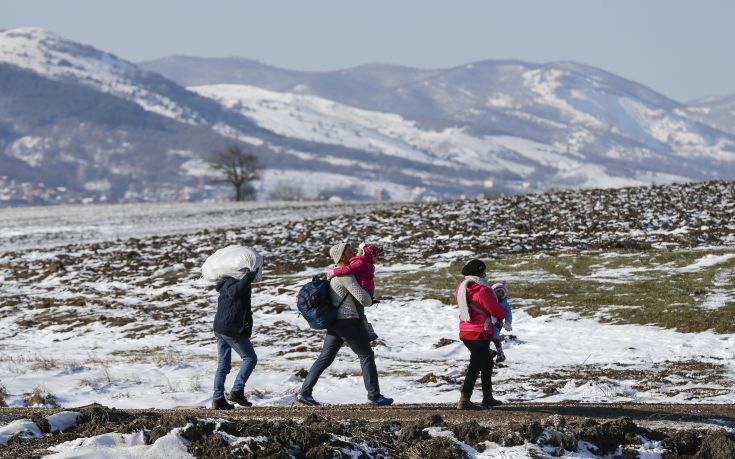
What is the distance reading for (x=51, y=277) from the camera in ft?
121

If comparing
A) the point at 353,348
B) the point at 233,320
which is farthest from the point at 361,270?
the point at 233,320

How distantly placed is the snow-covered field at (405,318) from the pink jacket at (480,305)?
2512 millimetres

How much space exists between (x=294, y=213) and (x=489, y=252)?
96.4 feet

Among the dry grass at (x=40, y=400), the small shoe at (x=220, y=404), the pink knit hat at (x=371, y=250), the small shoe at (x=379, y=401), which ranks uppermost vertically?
the pink knit hat at (x=371, y=250)

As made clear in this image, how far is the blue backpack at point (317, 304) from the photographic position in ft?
48.5

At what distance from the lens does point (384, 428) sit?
12.9 m

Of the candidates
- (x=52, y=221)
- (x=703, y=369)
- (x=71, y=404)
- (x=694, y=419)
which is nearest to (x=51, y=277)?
(x=71, y=404)

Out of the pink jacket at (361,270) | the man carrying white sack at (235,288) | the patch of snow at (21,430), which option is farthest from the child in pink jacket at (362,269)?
the patch of snow at (21,430)

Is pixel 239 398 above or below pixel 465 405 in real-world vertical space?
below

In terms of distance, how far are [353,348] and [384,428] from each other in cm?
247

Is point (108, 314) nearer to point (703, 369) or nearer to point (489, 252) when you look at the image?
point (489, 252)

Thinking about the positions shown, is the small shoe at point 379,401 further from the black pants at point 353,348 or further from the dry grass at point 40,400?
the dry grass at point 40,400

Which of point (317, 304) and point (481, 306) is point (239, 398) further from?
point (481, 306)

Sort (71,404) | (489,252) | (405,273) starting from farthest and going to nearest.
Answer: (489,252)
(405,273)
(71,404)
